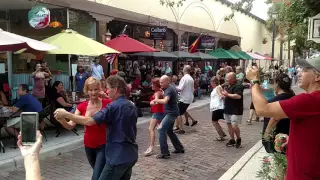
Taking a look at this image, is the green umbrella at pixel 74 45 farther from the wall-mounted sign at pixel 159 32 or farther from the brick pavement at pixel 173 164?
the wall-mounted sign at pixel 159 32

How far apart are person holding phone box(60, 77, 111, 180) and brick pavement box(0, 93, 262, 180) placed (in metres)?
1.87

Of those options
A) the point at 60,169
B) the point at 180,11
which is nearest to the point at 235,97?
the point at 60,169

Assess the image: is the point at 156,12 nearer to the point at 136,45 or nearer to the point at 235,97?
the point at 136,45

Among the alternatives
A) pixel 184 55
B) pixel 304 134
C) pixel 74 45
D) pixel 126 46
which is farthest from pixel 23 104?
pixel 184 55

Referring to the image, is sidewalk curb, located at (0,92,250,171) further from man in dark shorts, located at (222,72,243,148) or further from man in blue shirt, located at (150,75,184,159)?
man in dark shorts, located at (222,72,243,148)

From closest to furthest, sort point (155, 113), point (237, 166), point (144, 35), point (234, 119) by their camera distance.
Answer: point (237, 166) < point (155, 113) < point (234, 119) < point (144, 35)

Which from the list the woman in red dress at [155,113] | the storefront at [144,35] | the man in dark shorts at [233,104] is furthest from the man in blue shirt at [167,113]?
the storefront at [144,35]

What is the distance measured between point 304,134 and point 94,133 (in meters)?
2.43

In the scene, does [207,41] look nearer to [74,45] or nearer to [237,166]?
[74,45]

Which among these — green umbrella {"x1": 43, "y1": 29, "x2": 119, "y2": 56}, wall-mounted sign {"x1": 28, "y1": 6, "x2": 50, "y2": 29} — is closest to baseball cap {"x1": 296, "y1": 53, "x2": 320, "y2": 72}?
green umbrella {"x1": 43, "y1": 29, "x2": 119, "y2": 56}

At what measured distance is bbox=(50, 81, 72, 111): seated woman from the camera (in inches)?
341

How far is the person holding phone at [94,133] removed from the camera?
4055 mm

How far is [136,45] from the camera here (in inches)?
489

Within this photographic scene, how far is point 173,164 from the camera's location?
22.0ft
